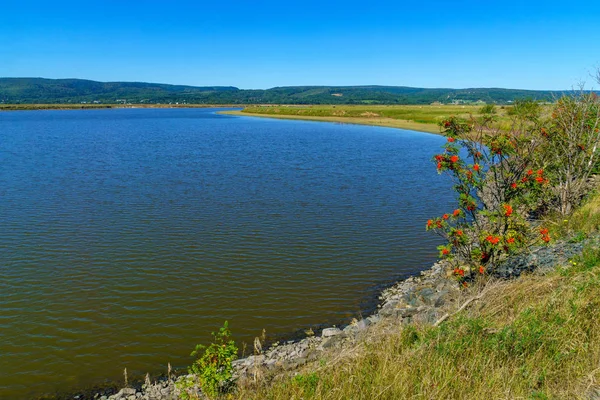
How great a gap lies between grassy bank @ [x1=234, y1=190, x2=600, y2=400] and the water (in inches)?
217

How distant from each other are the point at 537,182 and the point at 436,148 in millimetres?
51546

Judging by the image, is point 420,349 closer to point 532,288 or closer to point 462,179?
point 532,288

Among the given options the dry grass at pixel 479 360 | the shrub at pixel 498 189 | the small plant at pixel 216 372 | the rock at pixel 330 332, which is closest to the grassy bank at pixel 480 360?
the dry grass at pixel 479 360

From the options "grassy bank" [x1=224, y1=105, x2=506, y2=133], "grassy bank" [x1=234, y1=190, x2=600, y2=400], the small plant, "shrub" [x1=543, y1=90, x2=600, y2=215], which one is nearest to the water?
the small plant

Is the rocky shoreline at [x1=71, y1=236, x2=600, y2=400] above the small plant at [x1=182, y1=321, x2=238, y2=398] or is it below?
below

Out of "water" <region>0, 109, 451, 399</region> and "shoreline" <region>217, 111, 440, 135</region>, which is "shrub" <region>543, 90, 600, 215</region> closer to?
"water" <region>0, 109, 451, 399</region>

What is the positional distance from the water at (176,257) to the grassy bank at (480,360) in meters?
5.51

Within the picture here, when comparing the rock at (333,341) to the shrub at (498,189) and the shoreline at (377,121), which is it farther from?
the shoreline at (377,121)

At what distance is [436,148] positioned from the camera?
63031 mm

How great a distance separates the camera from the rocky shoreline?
10469 millimetres

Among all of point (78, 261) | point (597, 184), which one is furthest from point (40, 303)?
point (597, 184)

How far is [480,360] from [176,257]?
46.1ft

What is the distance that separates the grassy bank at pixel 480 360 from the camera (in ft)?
22.6

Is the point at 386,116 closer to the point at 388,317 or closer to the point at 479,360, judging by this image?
the point at 388,317
